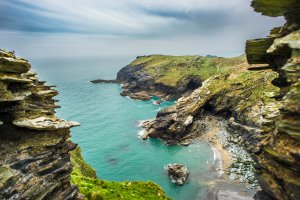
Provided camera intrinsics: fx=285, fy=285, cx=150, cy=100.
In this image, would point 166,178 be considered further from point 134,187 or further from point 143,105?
point 143,105

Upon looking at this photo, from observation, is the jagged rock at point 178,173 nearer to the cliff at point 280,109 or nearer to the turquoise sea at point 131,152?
the turquoise sea at point 131,152

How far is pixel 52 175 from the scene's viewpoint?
2870 centimetres

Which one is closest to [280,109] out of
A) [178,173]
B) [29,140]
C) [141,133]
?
[29,140]

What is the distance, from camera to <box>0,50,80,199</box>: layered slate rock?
81.6 ft

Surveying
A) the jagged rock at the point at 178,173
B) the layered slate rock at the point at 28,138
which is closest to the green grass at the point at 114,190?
the layered slate rock at the point at 28,138

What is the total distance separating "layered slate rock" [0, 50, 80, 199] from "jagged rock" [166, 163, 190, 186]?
150 feet

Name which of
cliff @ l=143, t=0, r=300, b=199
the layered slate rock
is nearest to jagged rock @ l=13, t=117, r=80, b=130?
the layered slate rock

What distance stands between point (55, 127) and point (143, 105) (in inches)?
5285

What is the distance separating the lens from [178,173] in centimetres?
7375

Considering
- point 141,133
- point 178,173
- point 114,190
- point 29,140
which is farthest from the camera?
point 141,133

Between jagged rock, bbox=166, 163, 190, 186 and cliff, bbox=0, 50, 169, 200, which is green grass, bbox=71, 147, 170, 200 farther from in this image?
jagged rock, bbox=166, 163, 190, 186

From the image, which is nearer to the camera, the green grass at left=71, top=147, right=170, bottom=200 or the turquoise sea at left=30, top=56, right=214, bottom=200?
the green grass at left=71, top=147, right=170, bottom=200

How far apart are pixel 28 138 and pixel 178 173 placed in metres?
52.4

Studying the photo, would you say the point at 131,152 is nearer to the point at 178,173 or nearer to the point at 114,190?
the point at 178,173
